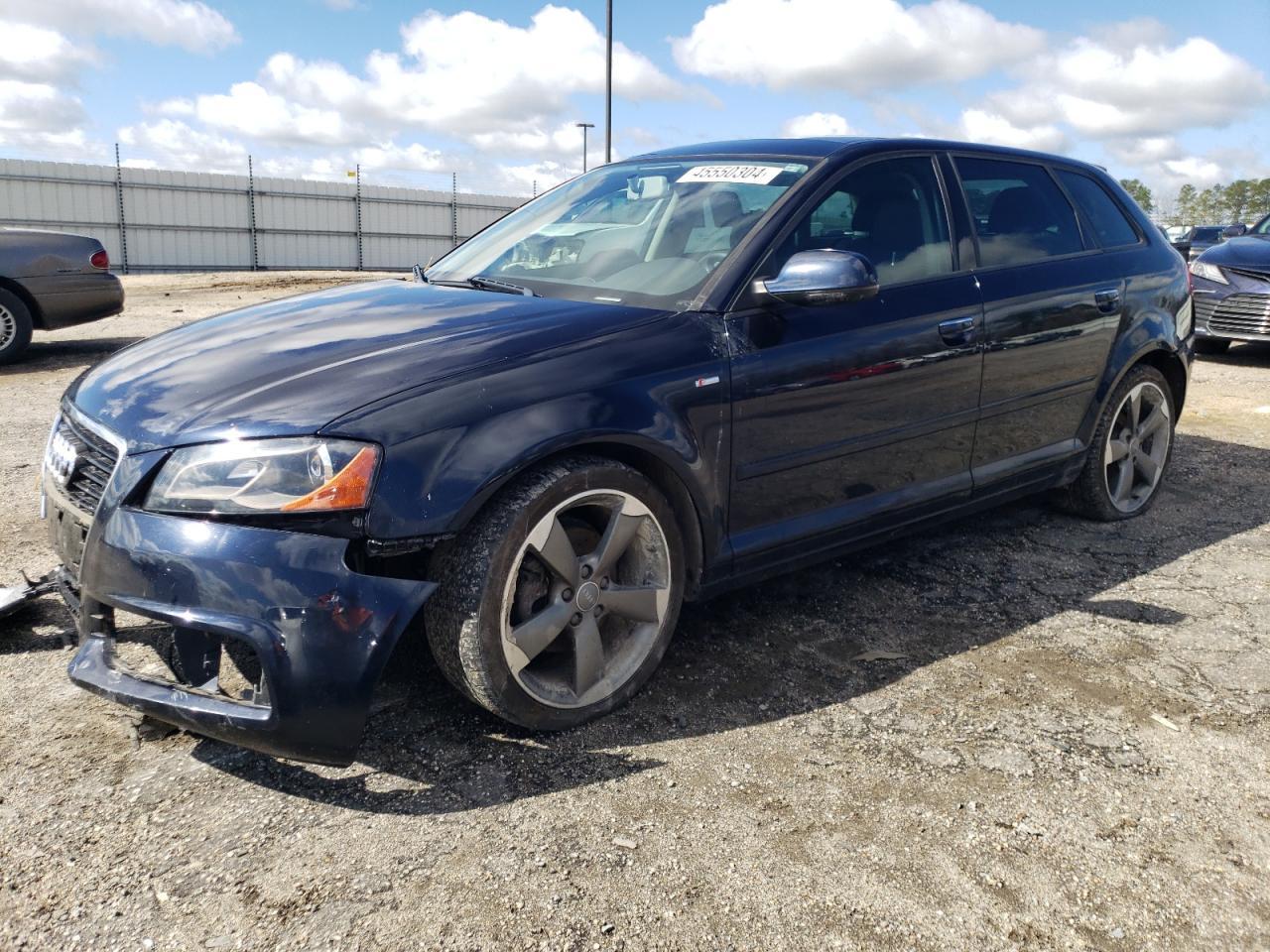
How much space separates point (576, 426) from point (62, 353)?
931 centimetres

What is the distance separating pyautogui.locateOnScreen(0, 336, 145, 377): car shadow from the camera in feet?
30.0

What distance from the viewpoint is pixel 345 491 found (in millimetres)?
2281

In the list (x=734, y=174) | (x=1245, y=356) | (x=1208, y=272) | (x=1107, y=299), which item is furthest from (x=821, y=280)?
(x=1245, y=356)

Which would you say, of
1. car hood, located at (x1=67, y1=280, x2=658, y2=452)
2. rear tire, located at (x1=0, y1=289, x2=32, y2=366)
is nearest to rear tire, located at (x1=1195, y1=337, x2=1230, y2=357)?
car hood, located at (x1=67, y1=280, x2=658, y2=452)

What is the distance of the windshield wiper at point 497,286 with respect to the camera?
3.24 meters

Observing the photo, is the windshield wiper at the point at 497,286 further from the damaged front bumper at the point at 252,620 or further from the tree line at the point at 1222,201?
the tree line at the point at 1222,201

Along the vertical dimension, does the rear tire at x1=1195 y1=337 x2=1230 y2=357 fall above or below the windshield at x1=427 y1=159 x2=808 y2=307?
below

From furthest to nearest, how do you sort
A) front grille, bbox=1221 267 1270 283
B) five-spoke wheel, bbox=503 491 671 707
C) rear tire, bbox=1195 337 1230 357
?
rear tire, bbox=1195 337 1230 357 < front grille, bbox=1221 267 1270 283 < five-spoke wheel, bbox=503 491 671 707

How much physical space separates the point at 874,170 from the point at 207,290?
17476mm

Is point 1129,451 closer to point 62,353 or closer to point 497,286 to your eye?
point 497,286

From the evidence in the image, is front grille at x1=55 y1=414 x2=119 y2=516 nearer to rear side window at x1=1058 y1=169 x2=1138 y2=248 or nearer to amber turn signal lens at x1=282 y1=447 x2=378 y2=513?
amber turn signal lens at x1=282 y1=447 x2=378 y2=513

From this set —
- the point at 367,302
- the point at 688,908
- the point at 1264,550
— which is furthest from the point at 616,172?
the point at 1264,550

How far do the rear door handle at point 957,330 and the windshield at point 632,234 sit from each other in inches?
29.2

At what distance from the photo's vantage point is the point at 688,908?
2.09m
